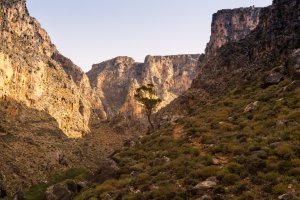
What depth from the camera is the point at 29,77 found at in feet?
331

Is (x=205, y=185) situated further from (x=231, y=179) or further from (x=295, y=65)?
(x=295, y=65)

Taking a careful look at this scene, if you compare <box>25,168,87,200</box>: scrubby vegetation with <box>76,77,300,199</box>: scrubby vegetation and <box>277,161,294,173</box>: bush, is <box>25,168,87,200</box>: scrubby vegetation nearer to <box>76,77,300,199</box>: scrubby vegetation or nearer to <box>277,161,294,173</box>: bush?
<box>76,77,300,199</box>: scrubby vegetation

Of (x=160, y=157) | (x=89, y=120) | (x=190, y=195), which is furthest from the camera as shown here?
(x=89, y=120)

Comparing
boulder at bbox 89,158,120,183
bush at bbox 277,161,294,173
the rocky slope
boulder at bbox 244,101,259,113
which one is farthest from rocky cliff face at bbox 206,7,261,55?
bush at bbox 277,161,294,173

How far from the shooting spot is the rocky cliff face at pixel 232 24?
150375 millimetres

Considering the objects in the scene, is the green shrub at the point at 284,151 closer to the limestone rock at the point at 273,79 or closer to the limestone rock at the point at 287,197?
the limestone rock at the point at 287,197

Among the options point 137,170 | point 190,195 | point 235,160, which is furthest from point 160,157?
point 190,195

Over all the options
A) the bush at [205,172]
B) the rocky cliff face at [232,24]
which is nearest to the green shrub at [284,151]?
the bush at [205,172]

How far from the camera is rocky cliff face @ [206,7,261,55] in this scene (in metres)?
150

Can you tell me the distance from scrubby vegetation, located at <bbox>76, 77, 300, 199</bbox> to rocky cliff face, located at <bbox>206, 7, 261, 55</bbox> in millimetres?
111100

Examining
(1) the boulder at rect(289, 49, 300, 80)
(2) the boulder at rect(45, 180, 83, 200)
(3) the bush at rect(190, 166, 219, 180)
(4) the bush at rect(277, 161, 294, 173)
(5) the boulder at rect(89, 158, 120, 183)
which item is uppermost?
(1) the boulder at rect(289, 49, 300, 80)

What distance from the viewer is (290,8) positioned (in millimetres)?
56688

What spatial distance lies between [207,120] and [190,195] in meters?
19.9

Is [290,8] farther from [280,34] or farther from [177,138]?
[177,138]
